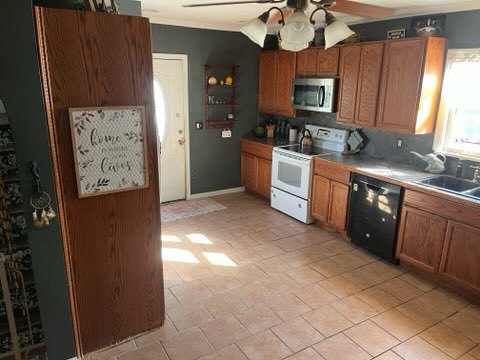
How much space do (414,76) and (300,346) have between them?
→ 273 centimetres

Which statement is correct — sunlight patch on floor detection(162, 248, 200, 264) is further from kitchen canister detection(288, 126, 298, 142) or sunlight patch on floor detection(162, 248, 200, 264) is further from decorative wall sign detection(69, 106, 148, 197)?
kitchen canister detection(288, 126, 298, 142)

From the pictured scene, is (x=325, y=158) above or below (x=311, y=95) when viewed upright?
below

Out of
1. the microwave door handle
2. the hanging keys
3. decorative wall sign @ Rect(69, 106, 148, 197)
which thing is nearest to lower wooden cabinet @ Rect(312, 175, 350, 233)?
the microwave door handle

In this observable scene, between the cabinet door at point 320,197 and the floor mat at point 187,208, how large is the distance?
1380 mm

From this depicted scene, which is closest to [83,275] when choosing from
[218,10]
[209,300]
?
[209,300]

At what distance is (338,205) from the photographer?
4043 mm

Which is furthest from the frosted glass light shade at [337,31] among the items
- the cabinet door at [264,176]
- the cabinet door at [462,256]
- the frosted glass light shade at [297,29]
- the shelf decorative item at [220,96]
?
the shelf decorative item at [220,96]

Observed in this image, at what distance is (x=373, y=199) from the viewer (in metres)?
3.60

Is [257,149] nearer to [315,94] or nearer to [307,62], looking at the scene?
[315,94]

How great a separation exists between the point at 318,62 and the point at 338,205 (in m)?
1.85

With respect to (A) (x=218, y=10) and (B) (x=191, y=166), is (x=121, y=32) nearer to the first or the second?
(A) (x=218, y=10)

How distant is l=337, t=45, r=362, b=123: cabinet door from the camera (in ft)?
13.0

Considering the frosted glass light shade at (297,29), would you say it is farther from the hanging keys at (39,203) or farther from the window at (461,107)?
the window at (461,107)

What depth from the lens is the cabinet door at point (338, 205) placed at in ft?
13.0
